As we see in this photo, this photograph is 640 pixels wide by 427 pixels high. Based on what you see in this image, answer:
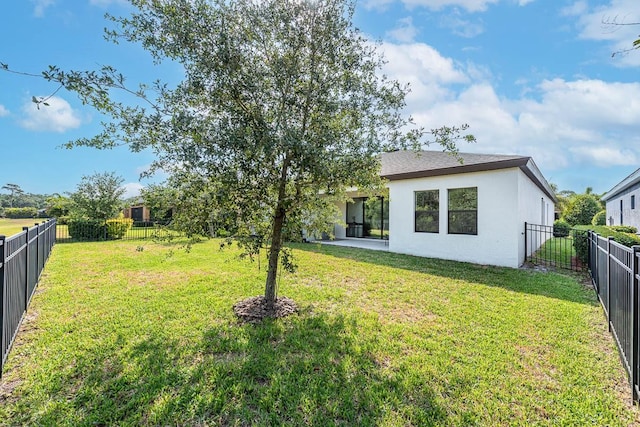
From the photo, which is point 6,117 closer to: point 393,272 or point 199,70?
point 199,70

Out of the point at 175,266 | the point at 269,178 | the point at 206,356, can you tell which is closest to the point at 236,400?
the point at 206,356

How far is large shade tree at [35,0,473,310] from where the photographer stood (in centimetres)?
344

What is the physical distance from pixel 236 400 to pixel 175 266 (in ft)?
20.3

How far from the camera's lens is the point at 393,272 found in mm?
7391

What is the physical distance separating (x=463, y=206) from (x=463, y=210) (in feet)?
0.41

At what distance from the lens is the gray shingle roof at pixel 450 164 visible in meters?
7.96

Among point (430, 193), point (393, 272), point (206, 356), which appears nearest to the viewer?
point (206, 356)

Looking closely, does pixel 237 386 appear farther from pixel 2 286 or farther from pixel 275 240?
pixel 2 286

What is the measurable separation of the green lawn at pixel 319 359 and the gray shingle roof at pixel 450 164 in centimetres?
348

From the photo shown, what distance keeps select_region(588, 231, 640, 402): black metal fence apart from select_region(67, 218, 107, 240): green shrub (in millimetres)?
18018

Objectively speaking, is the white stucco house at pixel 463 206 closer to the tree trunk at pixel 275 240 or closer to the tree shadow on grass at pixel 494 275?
the tree shadow on grass at pixel 494 275

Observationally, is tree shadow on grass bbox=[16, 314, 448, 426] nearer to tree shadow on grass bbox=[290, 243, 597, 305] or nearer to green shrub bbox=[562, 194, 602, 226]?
tree shadow on grass bbox=[290, 243, 597, 305]

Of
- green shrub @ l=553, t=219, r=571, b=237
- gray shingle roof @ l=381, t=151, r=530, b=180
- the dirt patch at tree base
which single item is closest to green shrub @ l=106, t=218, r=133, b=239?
the dirt patch at tree base

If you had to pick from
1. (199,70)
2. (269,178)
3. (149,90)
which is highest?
(199,70)
